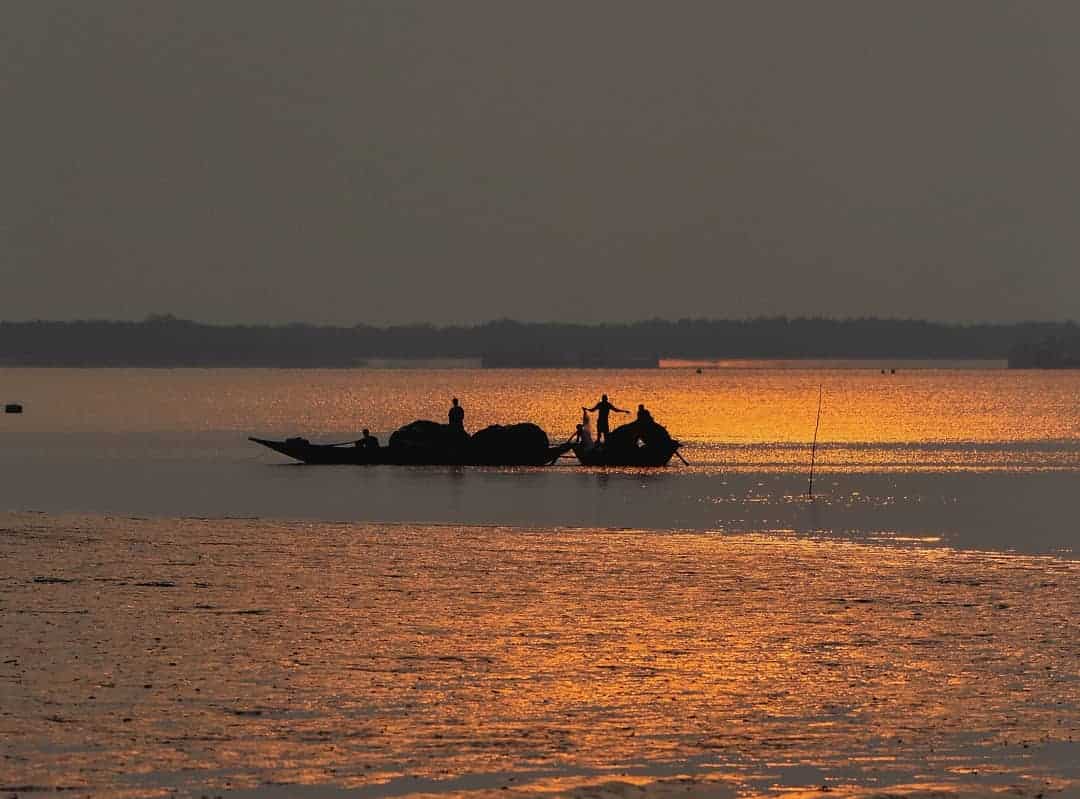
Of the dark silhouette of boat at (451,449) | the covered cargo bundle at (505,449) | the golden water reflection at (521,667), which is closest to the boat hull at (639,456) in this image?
the dark silhouette of boat at (451,449)

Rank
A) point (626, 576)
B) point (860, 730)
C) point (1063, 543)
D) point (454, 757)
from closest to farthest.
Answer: point (454, 757) → point (860, 730) → point (626, 576) → point (1063, 543)

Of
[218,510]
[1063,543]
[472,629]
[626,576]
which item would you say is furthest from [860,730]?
[218,510]

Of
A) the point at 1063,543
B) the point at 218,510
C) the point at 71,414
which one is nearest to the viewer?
the point at 1063,543

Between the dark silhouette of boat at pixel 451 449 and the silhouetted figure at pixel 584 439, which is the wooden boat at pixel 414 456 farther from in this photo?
the silhouetted figure at pixel 584 439

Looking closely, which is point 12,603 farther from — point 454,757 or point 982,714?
point 982,714

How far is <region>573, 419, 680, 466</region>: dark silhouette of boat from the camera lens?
61.1 meters

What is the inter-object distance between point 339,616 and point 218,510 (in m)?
20.4

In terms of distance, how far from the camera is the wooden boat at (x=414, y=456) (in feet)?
200

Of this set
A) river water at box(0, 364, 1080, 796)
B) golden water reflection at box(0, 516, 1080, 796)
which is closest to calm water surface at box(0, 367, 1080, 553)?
river water at box(0, 364, 1080, 796)

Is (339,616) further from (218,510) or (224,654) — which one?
(218,510)

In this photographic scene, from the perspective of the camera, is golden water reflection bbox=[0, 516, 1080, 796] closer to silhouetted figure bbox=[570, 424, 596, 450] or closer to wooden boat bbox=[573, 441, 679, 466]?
wooden boat bbox=[573, 441, 679, 466]

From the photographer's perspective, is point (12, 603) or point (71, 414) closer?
point (12, 603)

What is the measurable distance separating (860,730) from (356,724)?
4447mm

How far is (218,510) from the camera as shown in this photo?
4175cm
